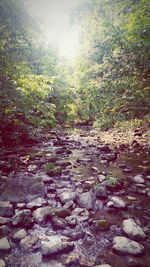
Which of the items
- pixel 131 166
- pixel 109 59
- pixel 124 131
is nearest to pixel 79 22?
pixel 124 131

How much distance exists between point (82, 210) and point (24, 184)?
1.18 meters

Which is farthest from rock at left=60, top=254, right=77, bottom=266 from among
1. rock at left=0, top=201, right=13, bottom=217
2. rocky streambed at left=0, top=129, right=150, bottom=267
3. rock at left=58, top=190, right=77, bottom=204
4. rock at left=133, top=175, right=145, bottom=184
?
rock at left=133, top=175, right=145, bottom=184

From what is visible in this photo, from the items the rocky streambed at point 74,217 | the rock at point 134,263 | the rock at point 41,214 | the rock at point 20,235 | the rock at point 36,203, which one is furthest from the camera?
the rock at point 36,203

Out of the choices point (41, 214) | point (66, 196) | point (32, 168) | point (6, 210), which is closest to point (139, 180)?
point (66, 196)

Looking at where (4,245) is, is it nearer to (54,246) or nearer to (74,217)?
(54,246)

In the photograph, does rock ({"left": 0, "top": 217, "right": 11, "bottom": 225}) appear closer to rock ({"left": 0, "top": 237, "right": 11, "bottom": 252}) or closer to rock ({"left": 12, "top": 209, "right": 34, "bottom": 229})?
rock ({"left": 12, "top": 209, "right": 34, "bottom": 229})

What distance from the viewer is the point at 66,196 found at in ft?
12.3

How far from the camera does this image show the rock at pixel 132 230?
9.03ft

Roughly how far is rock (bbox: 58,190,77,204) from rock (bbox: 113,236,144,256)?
118 cm

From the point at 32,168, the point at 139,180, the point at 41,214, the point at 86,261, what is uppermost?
the point at 32,168

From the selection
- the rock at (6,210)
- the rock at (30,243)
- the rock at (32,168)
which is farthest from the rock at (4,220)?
the rock at (32,168)

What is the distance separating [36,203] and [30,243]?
94cm

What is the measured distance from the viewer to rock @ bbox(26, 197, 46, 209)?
3414 mm

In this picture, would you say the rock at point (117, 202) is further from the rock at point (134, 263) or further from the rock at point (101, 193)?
the rock at point (134, 263)
